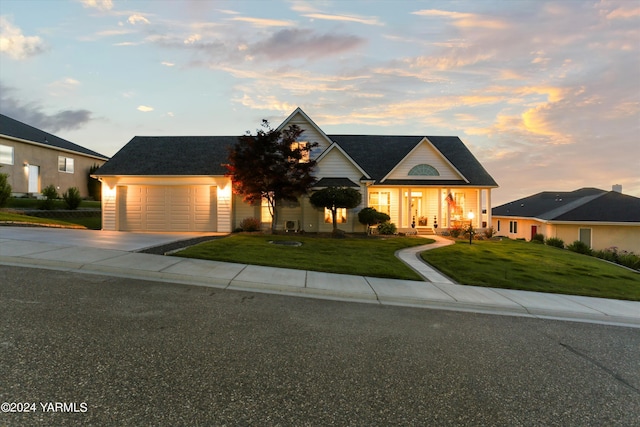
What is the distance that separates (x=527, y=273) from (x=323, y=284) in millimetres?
8207

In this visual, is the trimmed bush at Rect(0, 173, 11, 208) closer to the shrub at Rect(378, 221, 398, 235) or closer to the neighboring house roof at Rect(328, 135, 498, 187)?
the neighboring house roof at Rect(328, 135, 498, 187)

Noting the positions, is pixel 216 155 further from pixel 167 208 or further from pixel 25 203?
pixel 25 203

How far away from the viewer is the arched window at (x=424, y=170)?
76.4ft

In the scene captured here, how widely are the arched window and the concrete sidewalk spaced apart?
1398 centimetres

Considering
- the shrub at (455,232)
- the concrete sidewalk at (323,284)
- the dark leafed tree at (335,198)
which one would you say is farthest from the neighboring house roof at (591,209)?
the concrete sidewalk at (323,284)

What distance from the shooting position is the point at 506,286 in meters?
9.69

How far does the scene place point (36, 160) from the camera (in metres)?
27.6

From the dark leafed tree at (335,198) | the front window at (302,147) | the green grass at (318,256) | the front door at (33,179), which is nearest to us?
the green grass at (318,256)

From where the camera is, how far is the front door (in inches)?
1076

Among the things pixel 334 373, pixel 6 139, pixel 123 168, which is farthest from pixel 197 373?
pixel 6 139

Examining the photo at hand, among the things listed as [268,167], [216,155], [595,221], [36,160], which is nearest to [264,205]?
[268,167]

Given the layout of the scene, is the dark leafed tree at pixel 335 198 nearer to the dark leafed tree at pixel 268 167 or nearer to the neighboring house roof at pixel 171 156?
the dark leafed tree at pixel 268 167

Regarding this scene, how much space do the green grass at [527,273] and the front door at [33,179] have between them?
32.1 m

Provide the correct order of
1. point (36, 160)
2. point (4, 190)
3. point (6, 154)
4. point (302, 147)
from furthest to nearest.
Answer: point (36, 160)
point (6, 154)
point (302, 147)
point (4, 190)
